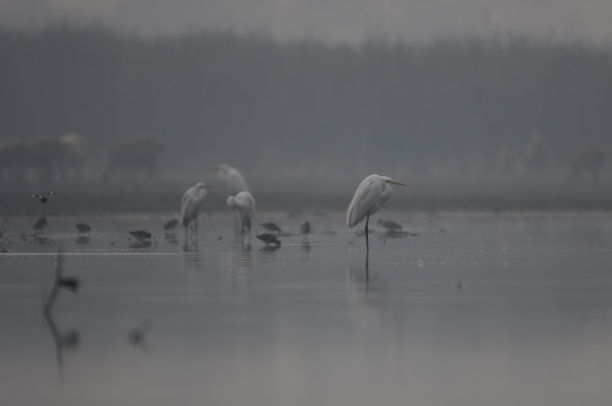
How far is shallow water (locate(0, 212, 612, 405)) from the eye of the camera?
24.7ft

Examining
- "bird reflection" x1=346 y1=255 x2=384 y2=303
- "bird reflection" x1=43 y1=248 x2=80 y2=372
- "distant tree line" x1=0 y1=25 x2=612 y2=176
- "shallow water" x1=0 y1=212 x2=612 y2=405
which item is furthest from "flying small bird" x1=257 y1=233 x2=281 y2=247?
"distant tree line" x1=0 y1=25 x2=612 y2=176

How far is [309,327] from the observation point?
9.58 m

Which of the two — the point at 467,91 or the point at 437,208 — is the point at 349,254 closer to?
the point at 437,208

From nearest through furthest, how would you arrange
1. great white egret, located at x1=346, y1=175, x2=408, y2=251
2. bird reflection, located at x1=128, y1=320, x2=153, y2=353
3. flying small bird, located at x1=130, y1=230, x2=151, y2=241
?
bird reflection, located at x1=128, y1=320, x2=153, y2=353
great white egret, located at x1=346, y1=175, x2=408, y2=251
flying small bird, located at x1=130, y1=230, x2=151, y2=241

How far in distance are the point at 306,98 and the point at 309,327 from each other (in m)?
119

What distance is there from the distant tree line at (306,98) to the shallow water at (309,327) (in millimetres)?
87390

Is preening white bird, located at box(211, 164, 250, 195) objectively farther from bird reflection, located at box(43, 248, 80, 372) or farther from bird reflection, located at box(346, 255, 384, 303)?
bird reflection, located at box(43, 248, 80, 372)

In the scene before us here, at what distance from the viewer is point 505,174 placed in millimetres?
93625

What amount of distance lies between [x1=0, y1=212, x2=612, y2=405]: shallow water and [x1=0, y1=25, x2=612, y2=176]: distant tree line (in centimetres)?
8739

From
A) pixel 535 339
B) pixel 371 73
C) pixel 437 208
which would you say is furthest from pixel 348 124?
pixel 535 339

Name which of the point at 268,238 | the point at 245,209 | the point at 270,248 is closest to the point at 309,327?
the point at 270,248

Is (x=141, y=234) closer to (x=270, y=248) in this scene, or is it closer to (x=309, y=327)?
(x=270, y=248)

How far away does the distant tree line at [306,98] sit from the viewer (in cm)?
11219

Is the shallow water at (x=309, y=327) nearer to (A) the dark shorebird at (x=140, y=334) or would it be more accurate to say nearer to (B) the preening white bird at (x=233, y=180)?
(A) the dark shorebird at (x=140, y=334)
